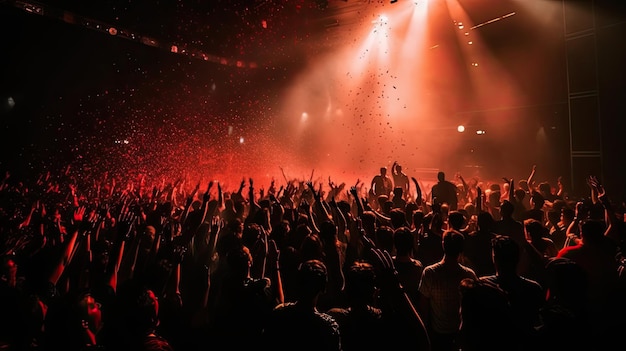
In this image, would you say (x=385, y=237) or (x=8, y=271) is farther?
(x=385, y=237)

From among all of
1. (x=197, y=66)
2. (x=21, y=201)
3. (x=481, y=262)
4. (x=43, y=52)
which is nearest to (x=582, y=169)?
(x=481, y=262)

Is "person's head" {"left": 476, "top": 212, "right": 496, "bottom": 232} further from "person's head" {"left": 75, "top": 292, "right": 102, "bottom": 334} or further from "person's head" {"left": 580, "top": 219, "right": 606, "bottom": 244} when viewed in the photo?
"person's head" {"left": 75, "top": 292, "right": 102, "bottom": 334}

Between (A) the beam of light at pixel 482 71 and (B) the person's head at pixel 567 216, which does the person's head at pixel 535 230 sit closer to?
(B) the person's head at pixel 567 216

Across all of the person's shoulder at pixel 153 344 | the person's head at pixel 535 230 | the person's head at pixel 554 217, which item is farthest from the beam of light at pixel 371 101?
the person's shoulder at pixel 153 344

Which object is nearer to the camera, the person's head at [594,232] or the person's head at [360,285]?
the person's head at [360,285]

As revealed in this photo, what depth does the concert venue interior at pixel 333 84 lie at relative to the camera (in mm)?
11148

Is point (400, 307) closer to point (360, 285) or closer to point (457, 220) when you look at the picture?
point (360, 285)

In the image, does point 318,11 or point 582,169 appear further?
point 318,11

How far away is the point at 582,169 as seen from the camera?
32.2 feet

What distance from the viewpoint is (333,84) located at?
22859mm

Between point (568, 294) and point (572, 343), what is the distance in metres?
0.70

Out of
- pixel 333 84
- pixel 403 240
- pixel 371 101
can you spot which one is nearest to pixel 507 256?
pixel 403 240

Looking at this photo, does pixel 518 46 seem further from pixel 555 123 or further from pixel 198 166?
pixel 198 166

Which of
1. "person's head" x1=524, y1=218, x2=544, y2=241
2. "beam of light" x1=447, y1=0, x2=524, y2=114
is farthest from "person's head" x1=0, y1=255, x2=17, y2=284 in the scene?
"beam of light" x1=447, y1=0, x2=524, y2=114
